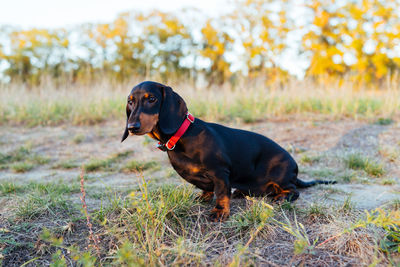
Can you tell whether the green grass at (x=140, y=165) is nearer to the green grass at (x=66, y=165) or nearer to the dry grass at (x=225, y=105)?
the green grass at (x=66, y=165)

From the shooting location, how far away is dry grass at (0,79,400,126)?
7207mm

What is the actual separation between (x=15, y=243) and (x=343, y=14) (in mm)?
24588

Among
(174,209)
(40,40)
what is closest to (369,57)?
(174,209)

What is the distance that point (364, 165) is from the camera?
441cm

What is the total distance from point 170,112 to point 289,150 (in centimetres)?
330

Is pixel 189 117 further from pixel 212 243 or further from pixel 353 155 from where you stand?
pixel 353 155

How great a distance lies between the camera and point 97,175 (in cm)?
464

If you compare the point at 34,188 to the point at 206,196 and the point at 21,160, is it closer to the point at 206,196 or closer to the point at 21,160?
the point at 206,196

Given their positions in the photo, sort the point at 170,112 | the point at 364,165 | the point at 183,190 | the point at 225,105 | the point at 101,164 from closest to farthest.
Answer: the point at 170,112, the point at 183,190, the point at 364,165, the point at 101,164, the point at 225,105

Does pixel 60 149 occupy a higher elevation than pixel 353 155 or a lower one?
lower

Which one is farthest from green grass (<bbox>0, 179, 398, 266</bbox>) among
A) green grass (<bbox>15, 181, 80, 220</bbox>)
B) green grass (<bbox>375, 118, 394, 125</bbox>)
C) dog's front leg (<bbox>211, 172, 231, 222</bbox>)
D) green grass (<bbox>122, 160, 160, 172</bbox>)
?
green grass (<bbox>375, 118, 394, 125</bbox>)

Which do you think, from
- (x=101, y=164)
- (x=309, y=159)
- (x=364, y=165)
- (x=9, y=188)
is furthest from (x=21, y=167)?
(x=364, y=165)

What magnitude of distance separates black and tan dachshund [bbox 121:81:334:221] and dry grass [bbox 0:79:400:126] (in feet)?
12.6

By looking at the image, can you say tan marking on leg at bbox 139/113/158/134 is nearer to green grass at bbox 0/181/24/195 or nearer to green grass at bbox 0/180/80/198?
green grass at bbox 0/180/80/198
